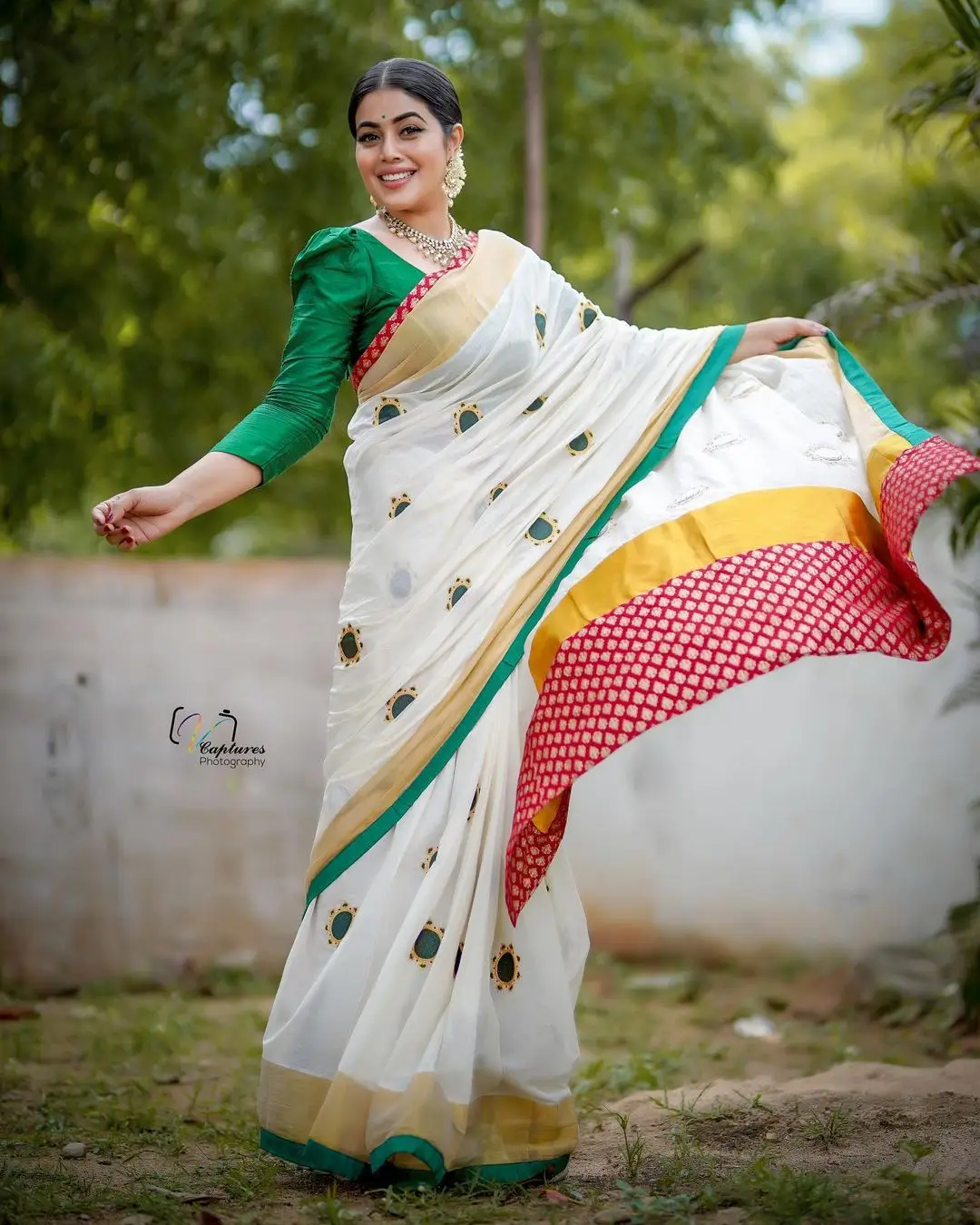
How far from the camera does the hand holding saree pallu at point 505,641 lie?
2.64m

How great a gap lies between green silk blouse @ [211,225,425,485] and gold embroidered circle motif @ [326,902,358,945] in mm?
871

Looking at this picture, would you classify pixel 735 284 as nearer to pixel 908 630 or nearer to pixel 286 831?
pixel 286 831

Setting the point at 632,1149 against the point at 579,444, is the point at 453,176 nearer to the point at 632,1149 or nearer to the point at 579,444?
the point at 579,444

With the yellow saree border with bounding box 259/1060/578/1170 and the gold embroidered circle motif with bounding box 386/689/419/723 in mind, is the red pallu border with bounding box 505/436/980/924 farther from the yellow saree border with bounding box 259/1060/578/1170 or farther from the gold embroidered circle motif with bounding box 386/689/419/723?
the yellow saree border with bounding box 259/1060/578/1170

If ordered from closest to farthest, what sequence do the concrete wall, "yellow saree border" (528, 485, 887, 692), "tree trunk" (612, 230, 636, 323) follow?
"yellow saree border" (528, 485, 887, 692) → the concrete wall → "tree trunk" (612, 230, 636, 323)

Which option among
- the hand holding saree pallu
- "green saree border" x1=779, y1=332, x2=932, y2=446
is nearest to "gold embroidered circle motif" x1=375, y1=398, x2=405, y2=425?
the hand holding saree pallu

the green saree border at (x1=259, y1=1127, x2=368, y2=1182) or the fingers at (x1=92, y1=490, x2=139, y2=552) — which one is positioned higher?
the fingers at (x1=92, y1=490, x2=139, y2=552)

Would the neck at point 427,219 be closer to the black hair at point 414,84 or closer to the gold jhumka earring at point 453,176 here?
the gold jhumka earring at point 453,176

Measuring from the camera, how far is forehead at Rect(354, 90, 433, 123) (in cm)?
289

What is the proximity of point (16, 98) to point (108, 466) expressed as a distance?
1.71m

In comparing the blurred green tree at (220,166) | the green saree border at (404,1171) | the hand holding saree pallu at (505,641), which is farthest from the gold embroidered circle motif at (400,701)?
the blurred green tree at (220,166)

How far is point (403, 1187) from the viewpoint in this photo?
265 centimetres

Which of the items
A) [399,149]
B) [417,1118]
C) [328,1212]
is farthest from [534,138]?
[328,1212]

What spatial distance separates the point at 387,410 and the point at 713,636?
84 centimetres
